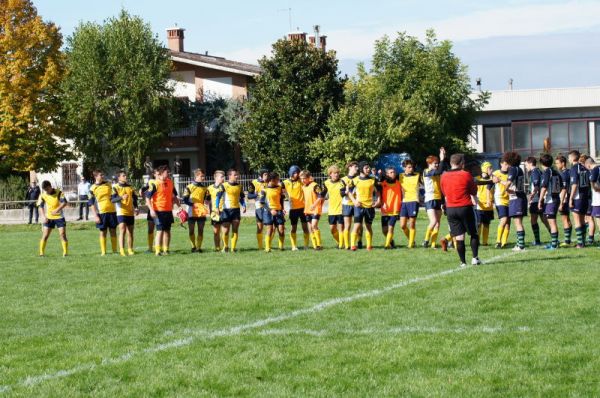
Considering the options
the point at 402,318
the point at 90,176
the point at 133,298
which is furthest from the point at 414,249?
the point at 90,176

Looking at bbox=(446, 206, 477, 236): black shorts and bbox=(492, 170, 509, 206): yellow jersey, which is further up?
bbox=(492, 170, 509, 206): yellow jersey

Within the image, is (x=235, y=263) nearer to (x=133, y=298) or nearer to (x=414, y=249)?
(x=414, y=249)

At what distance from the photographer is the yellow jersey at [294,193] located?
2281 cm

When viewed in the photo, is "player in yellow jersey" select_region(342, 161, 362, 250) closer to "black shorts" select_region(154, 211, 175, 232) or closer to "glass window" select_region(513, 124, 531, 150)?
"black shorts" select_region(154, 211, 175, 232)

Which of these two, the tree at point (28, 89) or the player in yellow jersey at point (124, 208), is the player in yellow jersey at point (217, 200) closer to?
the player in yellow jersey at point (124, 208)

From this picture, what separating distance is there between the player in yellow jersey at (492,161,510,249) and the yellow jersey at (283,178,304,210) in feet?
13.4

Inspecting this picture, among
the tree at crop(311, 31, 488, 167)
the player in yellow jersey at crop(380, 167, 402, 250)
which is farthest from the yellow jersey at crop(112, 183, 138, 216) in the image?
the tree at crop(311, 31, 488, 167)

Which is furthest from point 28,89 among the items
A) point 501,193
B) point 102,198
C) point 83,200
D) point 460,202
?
point 460,202

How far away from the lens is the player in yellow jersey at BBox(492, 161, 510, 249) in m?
21.0

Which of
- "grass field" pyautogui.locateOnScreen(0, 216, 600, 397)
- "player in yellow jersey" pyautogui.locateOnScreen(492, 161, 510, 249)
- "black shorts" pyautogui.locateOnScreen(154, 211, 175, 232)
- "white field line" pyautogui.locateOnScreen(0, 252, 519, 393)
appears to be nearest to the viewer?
"grass field" pyautogui.locateOnScreen(0, 216, 600, 397)

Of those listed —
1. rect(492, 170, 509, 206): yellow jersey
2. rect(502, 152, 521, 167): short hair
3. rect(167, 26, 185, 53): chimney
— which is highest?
rect(167, 26, 185, 53): chimney

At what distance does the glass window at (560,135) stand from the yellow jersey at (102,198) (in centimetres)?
5078

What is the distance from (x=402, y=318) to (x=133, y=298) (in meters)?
4.25

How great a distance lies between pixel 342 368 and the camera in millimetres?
8758
